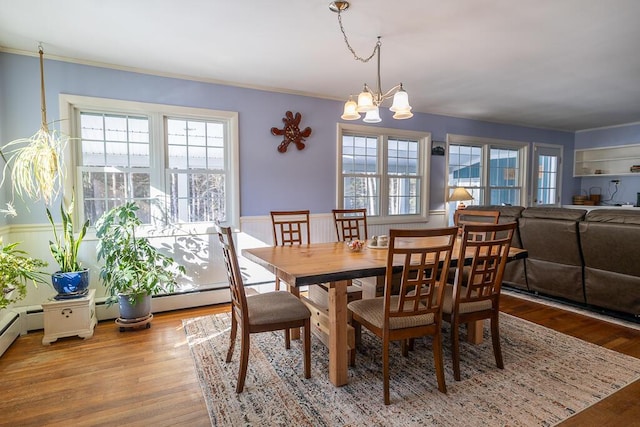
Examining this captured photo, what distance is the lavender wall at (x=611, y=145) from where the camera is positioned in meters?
6.40

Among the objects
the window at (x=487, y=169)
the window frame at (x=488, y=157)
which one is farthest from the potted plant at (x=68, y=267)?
the window at (x=487, y=169)

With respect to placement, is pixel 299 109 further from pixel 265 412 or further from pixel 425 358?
pixel 265 412

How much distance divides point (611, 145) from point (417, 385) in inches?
276

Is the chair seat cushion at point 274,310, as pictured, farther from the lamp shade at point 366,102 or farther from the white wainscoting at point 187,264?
the white wainscoting at point 187,264

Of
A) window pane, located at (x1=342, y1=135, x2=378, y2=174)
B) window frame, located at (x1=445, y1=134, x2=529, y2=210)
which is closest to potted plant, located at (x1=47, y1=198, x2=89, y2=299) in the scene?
window pane, located at (x1=342, y1=135, x2=378, y2=174)

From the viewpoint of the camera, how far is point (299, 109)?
4273mm

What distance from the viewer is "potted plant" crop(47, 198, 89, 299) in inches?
113

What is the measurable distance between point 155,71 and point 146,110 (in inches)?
15.8

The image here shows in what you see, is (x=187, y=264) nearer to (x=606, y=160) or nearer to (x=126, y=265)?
(x=126, y=265)

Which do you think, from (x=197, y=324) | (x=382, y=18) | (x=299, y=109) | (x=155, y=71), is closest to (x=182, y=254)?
(x=197, y=324)

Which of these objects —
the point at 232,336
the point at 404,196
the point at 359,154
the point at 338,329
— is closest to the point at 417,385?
the point at 338,329

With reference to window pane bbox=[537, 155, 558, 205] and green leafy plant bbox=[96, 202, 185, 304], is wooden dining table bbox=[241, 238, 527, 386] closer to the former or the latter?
green leafy plant bbox=[96, 202, 185, 304]

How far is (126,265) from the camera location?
9.90ft

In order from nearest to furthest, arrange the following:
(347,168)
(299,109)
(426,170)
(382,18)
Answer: (382,18) → (299,109) → (347,168) → (426,170)
